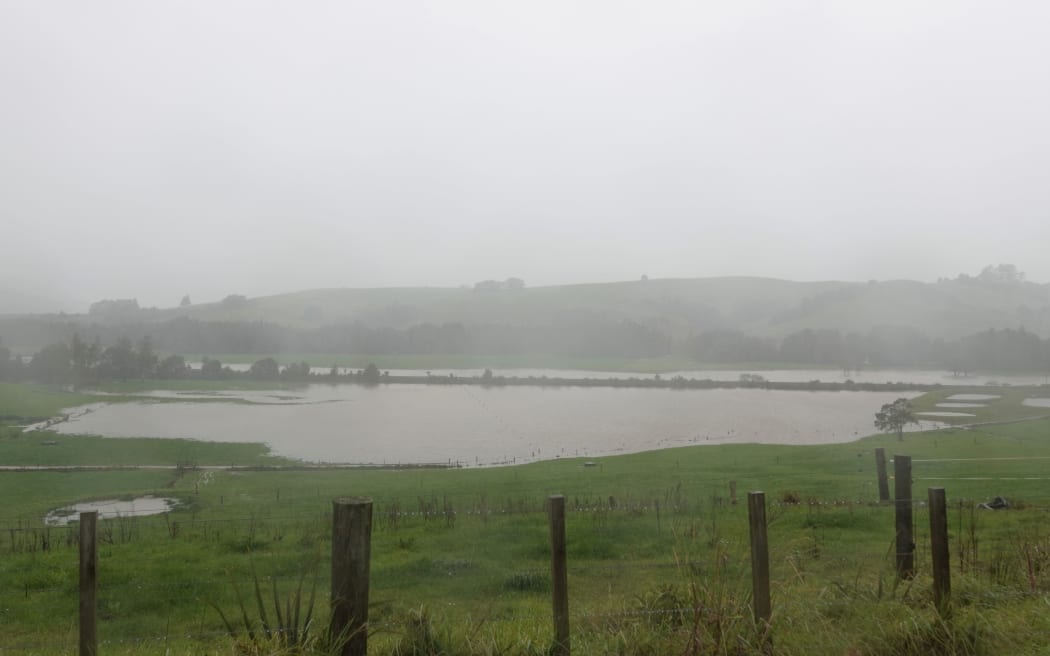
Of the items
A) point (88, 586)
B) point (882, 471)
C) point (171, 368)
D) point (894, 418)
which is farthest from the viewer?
point (171, 368)

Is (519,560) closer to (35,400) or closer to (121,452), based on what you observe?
(121,452)

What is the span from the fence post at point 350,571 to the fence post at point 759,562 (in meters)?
2.83

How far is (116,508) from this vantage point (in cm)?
2531

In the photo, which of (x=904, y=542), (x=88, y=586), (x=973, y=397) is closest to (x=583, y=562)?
(x=904, y=542)

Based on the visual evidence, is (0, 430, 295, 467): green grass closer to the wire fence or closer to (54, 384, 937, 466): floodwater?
(54, 384, 937, 466): floodwater

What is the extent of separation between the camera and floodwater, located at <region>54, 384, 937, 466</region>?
47281 millimetres

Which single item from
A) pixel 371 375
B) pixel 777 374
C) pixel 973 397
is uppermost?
pixel 371 375

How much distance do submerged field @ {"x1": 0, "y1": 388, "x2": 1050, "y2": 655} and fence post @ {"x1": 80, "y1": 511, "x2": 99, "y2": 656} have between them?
0.88 metres

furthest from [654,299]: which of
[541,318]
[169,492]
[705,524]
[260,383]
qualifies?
[705,524]

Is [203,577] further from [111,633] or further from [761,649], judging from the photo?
[761,649]

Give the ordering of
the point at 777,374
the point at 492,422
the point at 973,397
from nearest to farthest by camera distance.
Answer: the point at 492,422, the point at 973,397, the point at 777,374

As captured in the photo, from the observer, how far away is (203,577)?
1163 centimetres

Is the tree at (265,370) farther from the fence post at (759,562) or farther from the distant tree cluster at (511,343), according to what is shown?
the fence post at (759,562)

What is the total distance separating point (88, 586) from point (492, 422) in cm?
5642
